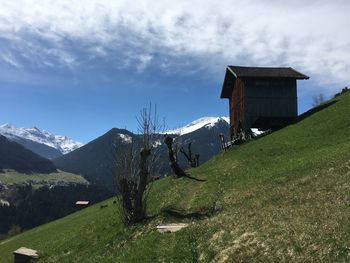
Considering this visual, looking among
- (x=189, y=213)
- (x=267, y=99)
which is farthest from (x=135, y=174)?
(x=267, y=99)

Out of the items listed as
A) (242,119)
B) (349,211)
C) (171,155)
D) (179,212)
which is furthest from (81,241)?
(242,119)

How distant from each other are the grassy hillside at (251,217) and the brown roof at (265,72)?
69.8ft

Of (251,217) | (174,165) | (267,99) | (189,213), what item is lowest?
(189,213)

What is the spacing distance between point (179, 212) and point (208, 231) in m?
7.55

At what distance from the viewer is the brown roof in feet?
222

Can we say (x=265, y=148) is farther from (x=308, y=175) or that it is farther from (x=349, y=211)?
(x=349, y=211)

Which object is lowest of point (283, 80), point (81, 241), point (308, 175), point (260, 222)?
point (81, 241)

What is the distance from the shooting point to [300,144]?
155ft

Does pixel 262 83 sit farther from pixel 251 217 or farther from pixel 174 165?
pixel 251 217

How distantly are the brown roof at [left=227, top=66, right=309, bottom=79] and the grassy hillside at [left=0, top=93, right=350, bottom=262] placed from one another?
69.8 feet

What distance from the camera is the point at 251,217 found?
920 inches

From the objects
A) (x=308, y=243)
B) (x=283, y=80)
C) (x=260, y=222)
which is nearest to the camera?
(x=308, y=243)

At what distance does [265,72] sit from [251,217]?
4866cm

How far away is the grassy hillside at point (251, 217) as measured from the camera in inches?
709
